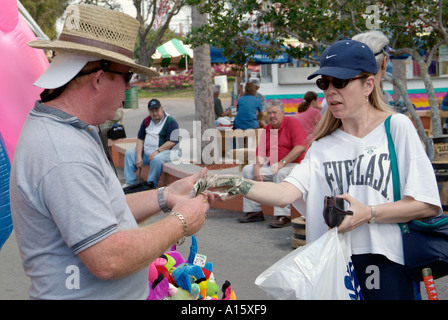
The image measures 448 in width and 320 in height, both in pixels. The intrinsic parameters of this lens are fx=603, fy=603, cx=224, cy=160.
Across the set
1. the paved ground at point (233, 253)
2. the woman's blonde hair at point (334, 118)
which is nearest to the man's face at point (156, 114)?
the paved ground at point (233, 253)

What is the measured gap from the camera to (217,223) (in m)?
8.48

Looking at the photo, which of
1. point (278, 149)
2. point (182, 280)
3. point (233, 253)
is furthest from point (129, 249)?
point (278, 149)

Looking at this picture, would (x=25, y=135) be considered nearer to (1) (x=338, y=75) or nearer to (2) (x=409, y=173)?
(1) (x=338, y=75)

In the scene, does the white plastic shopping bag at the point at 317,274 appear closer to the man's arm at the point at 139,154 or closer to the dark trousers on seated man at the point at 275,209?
the dark trousers on seated man at the point at 275,209

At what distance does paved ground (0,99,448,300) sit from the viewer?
219 inches

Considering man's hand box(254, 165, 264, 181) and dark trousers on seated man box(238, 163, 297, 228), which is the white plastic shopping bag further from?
man's hand box(254, 165, 264, 181)

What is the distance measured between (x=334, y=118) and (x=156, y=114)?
24.8 feet

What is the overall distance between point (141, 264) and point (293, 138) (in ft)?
20.2

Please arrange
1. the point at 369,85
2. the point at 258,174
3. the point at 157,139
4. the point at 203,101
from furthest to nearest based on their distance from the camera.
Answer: the point at 203,101 → the point at 157,139 → the point at 258,174 → the point at 369,85

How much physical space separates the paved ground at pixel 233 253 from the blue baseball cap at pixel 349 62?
2988 millimetres

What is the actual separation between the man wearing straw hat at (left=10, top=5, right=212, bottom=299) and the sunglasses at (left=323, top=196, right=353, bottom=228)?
0.58m

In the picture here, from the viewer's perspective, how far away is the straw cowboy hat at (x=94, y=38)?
7.13ft

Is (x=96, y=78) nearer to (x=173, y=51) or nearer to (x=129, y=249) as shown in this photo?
(x=129, y=249)

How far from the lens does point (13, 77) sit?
14.4 ft
